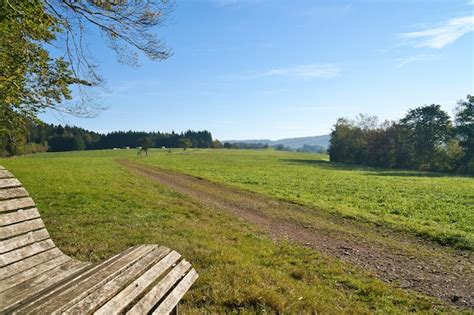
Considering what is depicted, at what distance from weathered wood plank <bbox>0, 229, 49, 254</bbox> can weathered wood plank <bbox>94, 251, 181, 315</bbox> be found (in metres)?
1.94

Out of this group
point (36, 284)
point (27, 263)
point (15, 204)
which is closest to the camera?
point (36, 284)

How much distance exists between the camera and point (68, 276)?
3.89 metres

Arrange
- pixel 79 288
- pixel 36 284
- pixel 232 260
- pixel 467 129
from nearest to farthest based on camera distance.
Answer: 1. pixel 79 288
2. pixel 36 284
3. pixel 232 260
4. pixel 467 129

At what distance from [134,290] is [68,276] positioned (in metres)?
1.20

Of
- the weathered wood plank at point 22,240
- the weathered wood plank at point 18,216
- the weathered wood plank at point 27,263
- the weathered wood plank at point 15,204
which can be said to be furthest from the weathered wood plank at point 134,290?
the weathered wood plank at point 15,204

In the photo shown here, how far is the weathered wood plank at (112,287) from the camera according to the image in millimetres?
2658

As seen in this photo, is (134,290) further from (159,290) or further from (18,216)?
(18,216)

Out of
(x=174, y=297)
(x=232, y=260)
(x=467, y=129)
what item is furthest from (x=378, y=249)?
(x=467, y=129)

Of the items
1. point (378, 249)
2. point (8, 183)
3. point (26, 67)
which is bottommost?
point (378, 249)

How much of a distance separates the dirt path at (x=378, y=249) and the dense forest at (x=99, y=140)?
298 ft

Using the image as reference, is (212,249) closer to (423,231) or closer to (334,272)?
(334,272)

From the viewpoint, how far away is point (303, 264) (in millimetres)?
7480

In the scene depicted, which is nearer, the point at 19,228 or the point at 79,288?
the point at 79,288

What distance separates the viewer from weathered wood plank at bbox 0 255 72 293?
12.3 feet
